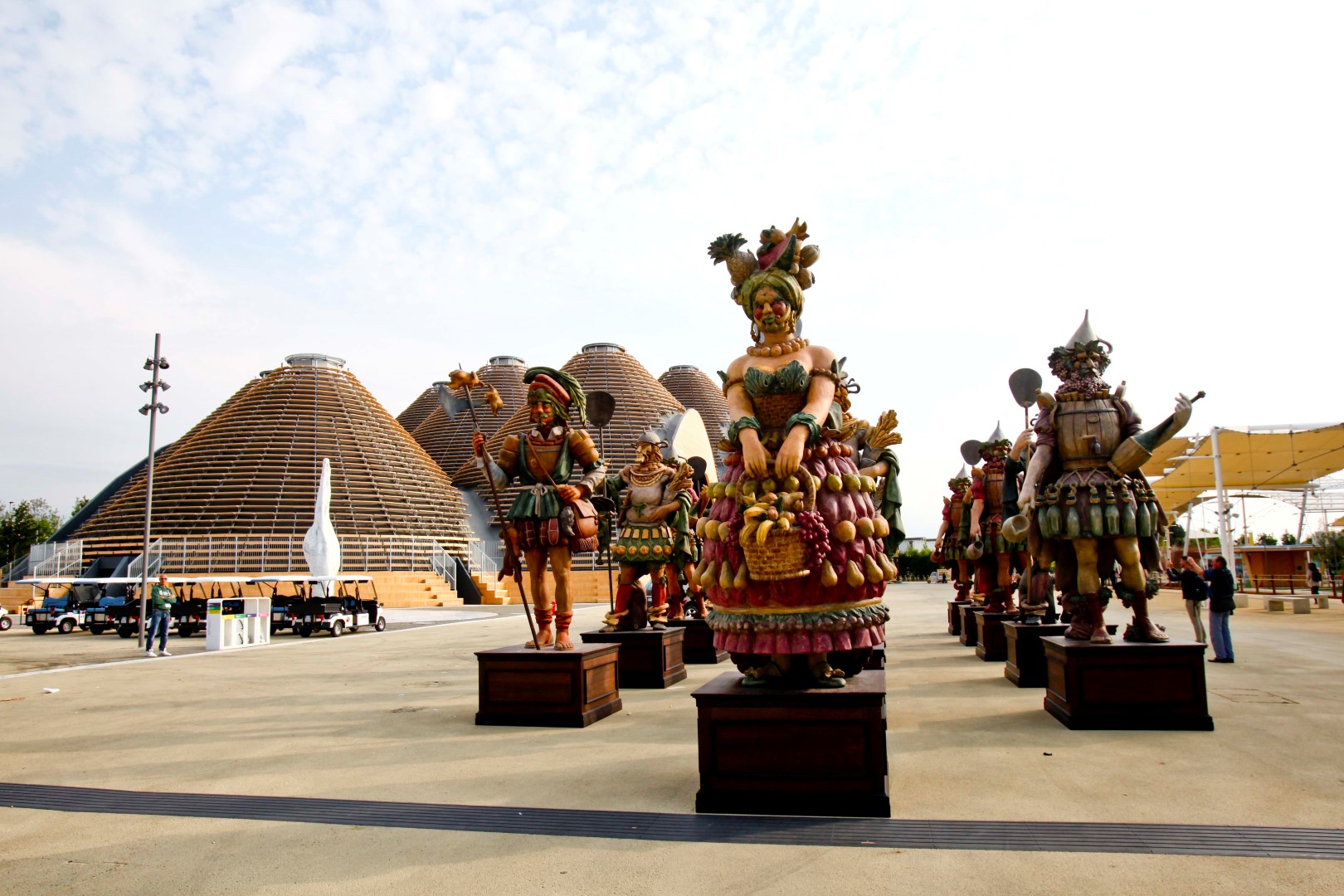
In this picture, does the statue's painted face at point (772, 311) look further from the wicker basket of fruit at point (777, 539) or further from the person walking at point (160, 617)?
the person walking at point (160, 617)

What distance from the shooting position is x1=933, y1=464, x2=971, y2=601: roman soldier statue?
1115 centimetres

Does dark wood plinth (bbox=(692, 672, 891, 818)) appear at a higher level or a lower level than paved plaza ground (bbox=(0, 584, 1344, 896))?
higher

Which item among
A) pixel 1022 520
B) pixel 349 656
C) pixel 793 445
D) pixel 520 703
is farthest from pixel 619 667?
pixel 349 656

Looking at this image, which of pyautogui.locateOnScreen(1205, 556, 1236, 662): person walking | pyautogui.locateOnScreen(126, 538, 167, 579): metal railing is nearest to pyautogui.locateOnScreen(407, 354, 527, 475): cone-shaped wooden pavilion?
pyautogui.locateOnScreen(126, 538, 167, 579): metal railing

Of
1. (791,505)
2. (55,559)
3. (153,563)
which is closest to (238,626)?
(791,505)

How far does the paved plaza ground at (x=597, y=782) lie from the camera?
9.05 ft

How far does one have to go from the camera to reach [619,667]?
290 inches

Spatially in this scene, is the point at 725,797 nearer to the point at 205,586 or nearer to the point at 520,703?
the point at 520,703

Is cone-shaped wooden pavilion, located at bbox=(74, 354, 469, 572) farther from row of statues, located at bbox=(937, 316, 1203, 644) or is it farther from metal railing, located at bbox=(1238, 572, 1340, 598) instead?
row of statues, located at bbox=(937, 316, 1203, 644)

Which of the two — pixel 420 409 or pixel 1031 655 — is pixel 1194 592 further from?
pixel 420 409

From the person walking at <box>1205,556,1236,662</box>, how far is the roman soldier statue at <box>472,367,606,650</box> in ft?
20.3

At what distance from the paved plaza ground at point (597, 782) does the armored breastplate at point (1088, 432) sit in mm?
1663

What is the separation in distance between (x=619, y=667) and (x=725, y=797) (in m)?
4.02

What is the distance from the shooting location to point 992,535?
361 inches
